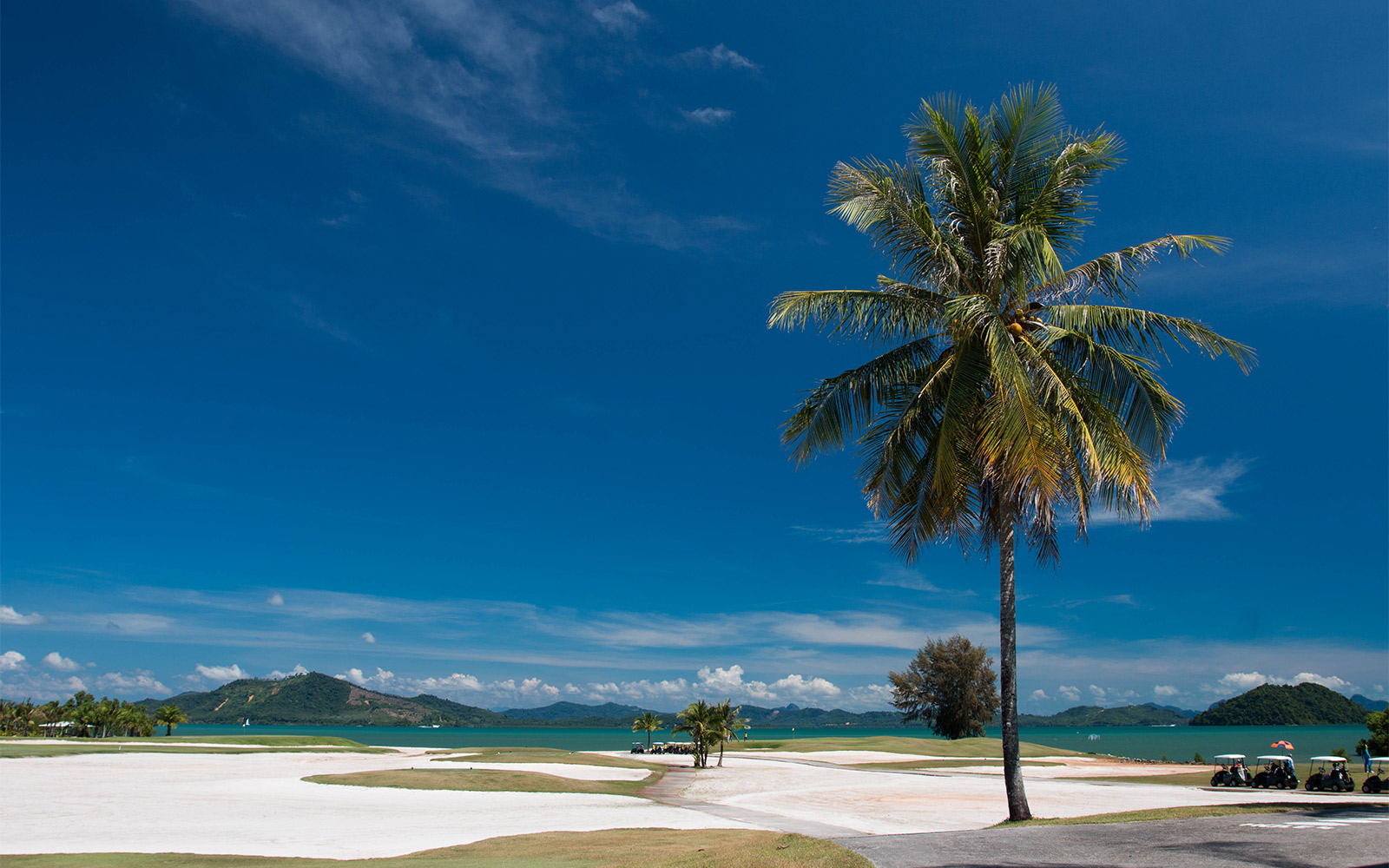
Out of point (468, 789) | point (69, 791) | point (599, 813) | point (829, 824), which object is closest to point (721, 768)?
point (468, 789)

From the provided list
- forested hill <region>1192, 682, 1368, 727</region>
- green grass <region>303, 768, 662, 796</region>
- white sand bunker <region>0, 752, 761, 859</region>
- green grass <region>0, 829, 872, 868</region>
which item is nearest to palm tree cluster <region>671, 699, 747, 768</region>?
green grass <region>303, 768, 662, 796</region>

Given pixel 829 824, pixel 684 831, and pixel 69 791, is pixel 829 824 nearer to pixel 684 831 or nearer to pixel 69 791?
pixel 684 831

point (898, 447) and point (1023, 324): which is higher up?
point (1023, 324)

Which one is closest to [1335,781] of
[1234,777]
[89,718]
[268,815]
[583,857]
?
[1234,777]

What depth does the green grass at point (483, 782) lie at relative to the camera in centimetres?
3431

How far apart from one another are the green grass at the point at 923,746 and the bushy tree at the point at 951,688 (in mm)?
A: 2337

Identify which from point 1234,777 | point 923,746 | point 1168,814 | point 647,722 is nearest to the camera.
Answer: point 1168,814

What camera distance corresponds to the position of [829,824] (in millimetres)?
21578

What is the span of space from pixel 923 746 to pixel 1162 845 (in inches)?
2414

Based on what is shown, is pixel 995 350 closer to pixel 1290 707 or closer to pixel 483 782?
pixel 483 782

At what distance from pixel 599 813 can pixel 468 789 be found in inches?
425

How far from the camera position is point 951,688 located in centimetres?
7331

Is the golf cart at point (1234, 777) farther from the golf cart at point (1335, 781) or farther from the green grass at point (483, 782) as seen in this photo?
the green grass at point (483, 782)

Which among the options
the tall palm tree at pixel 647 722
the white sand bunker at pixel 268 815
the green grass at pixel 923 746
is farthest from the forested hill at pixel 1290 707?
the white sand bunker at pixel 268 815
